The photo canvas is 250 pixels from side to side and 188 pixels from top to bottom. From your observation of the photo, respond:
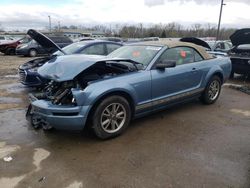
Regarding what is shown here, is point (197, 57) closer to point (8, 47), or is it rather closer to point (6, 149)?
point (6, 149)

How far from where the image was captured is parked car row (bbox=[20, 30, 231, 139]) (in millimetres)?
4086

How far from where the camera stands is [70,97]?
4.29 m

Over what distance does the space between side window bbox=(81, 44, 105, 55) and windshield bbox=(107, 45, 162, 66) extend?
3011 mm

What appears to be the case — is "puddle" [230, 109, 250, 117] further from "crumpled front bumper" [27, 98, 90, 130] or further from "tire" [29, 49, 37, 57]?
"tire" [29, 49, 37, 57]

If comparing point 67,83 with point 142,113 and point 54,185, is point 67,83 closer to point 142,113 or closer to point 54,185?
point 142,113

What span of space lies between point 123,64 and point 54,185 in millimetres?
2465

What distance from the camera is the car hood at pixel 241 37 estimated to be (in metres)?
9.26

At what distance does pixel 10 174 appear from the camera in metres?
3.46

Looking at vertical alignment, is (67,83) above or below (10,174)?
above

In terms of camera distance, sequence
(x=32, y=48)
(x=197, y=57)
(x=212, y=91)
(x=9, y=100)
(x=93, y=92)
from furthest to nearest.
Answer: (x=32, y=48)
(x=9, y=100)
(x=212, y=91)
(x=197, y=57)
(x=93, y=92)

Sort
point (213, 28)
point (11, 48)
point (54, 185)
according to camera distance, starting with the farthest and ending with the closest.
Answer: point (213, 28), point (11, 48), point (54, 185)

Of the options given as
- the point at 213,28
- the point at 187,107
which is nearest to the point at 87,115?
the point at 187,107

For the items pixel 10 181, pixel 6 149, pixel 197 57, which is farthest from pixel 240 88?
pixel 10 181

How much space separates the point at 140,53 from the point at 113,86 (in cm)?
135
